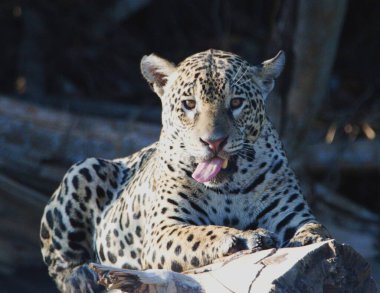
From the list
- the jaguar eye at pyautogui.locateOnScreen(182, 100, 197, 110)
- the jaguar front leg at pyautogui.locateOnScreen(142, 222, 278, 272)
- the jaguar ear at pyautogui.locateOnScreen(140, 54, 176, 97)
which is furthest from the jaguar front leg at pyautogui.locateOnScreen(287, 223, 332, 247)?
the jaguar ear at pyautogui.locateOnScreen(140, 54, 176, 97)

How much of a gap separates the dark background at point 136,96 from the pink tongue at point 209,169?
3203mm

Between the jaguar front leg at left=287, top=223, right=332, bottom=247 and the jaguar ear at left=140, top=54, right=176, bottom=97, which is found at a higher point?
the jaguar ear at left=140, top=54, right=176, bottom=97

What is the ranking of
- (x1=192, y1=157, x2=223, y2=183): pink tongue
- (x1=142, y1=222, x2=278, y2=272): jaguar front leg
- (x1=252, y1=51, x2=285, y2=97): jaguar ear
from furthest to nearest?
(x1=252, y1=51, x2=285, y2=97): jaguar ear < (x1=192, y1=157, x2=223, y2=183): pink tongue < (x1=142, y1=222, x2=278, y2=272): jaguar front leg

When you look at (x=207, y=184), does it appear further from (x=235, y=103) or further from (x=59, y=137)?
(x=59, y=137)

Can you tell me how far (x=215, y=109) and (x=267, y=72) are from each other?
2.82ft

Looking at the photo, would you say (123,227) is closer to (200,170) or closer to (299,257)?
(200,170)

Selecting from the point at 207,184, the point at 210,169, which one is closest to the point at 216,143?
the point at 210,169

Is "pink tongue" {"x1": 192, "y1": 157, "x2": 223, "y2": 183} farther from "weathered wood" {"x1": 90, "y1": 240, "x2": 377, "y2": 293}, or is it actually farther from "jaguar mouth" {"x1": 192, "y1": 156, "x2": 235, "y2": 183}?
"weathered wood" {"x1": 90, "y1": 240, "x2": 377, "y2": 293}

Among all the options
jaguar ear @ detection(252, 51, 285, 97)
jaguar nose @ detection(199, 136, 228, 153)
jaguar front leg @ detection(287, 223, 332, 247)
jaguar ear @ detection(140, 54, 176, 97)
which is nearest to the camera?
jaguar front leg @ detection(287, 223, 332, 247)

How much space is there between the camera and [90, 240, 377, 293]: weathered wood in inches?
254

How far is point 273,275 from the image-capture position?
253 inches

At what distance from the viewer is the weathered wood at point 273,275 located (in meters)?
6.46

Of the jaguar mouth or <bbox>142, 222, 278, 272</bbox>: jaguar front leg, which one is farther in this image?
the jaguar mouth

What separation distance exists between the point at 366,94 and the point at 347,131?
1.81 ft
